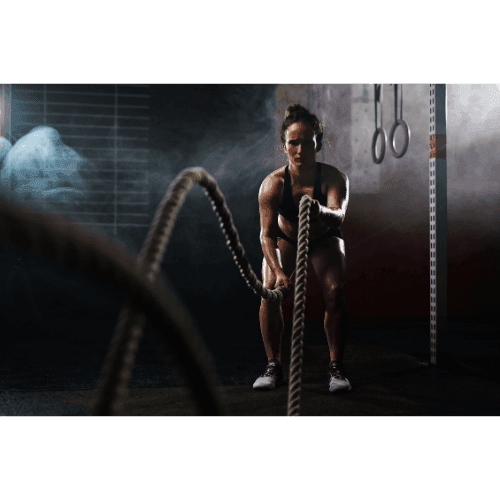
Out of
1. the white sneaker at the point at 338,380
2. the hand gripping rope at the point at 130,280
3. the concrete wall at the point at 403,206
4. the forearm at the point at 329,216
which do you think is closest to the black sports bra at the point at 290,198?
the forearm at the point at 329,216

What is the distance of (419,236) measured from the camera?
2.13m

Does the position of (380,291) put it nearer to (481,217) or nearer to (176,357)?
(481,217)

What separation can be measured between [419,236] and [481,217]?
0.27 m

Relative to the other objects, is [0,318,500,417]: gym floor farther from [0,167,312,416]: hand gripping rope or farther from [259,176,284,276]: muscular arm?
[0,167,312,416]: hand gripping rope

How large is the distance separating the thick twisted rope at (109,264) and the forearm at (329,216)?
0.85 metres

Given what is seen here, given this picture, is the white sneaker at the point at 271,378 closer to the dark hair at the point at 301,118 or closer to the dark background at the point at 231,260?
the dark background at the point at 231,260

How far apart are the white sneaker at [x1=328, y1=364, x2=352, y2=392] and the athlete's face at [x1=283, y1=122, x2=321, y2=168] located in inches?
29.9

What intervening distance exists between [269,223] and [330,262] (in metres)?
0.27

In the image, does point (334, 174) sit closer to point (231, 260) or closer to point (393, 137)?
point (393, 137)

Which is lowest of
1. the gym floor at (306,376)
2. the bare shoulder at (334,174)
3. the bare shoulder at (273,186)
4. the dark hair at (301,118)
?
the gym floor at (306,376)

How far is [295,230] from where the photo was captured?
67.6 inches

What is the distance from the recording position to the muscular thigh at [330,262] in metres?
1.67

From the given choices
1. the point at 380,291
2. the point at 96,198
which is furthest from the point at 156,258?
the point at 380,291

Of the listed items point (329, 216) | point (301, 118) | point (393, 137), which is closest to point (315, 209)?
point (329, 216)
